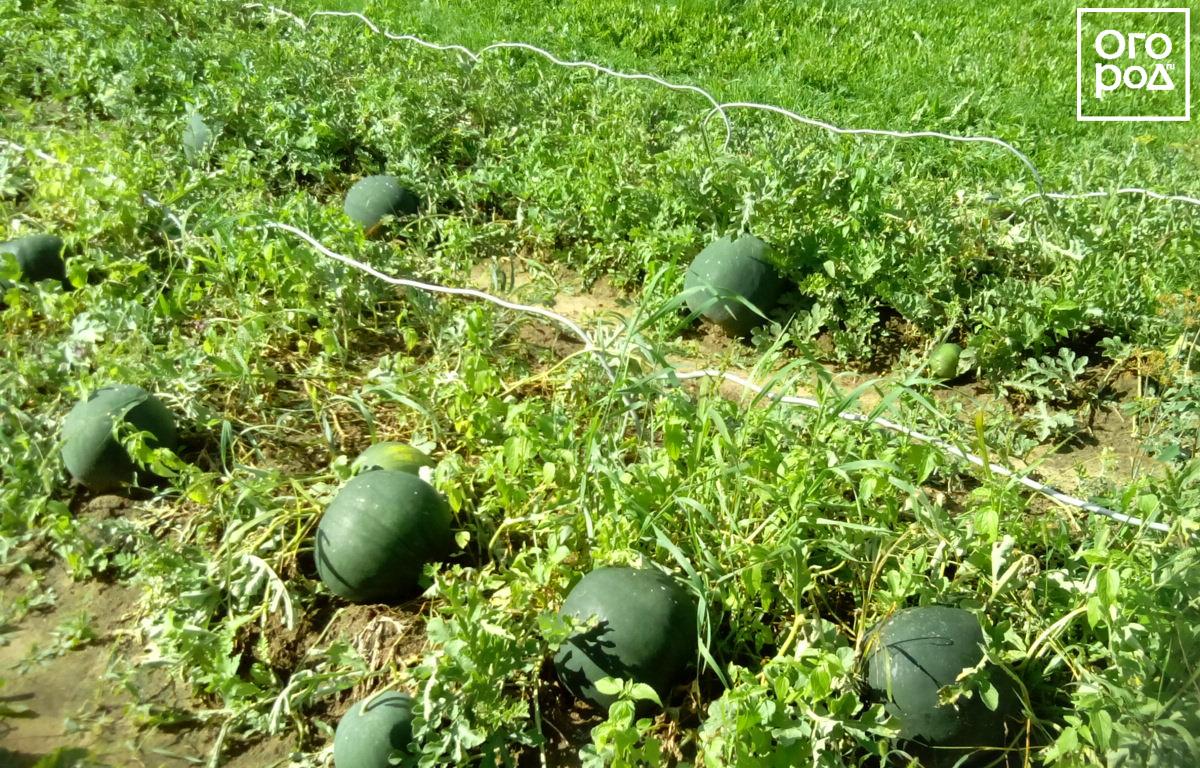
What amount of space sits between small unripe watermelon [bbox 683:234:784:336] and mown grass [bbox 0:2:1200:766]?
0.40 feet

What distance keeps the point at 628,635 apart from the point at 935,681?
2.64ft

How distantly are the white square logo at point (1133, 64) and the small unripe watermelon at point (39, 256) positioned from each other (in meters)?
5.71

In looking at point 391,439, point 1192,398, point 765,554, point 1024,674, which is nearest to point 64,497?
point 391,439

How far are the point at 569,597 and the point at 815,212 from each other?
242cm

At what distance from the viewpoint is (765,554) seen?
280cm

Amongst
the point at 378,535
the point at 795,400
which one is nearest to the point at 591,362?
the point at 795,400

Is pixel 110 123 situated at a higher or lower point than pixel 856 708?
higher

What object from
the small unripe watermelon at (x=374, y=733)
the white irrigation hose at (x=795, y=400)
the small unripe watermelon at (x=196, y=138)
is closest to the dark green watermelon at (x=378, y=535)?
the small unripe watermelon at (x=374, y=733)

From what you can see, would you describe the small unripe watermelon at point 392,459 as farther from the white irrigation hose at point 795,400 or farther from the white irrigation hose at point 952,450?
the white irrigation hose at point 952,450

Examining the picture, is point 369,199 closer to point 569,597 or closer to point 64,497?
point 64,497

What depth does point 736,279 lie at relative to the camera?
4406mm

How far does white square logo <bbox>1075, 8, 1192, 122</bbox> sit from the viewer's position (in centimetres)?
630

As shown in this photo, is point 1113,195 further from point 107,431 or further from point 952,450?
point 107,431

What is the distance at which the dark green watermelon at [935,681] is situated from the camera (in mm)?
2619
